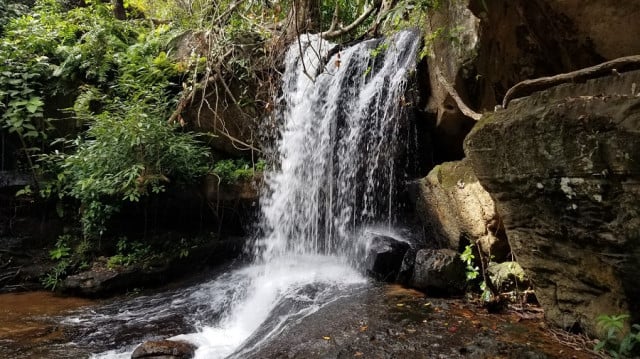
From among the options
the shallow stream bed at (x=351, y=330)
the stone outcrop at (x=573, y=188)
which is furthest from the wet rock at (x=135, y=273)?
the stone outcrop at (x=573, y=188)

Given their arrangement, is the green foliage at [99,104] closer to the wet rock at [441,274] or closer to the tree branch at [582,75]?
the wet rock at [441,274]

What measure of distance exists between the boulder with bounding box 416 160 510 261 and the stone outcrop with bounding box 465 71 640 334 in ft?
2.57

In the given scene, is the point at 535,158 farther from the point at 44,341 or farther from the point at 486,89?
the point at 44,341

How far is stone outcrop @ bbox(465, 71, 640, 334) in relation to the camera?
8.66 feet

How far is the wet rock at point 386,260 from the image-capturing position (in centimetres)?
509

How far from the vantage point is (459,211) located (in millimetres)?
4801

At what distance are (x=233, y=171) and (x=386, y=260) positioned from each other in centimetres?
354

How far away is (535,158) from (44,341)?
17.4ft

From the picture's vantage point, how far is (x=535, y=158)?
3135mm

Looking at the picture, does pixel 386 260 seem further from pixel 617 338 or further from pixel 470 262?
pixel 617 338

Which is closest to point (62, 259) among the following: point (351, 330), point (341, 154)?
point (341, 154)

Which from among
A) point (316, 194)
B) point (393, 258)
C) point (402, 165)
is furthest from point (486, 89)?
point (316, 194)

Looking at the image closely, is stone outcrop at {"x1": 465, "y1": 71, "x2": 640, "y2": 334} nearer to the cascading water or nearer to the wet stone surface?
the wet stone surface

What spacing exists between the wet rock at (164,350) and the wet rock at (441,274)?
8.50 ft
